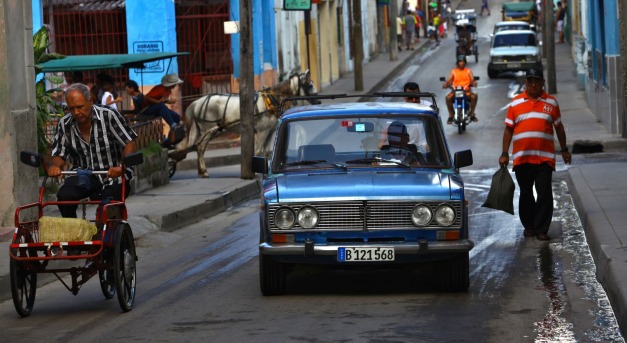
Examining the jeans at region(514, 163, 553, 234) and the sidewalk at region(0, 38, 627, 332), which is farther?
the jeans at region(514, 163, 553, 234)

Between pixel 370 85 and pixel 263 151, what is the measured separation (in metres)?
21.9

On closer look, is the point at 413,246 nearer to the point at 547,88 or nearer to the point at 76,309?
the point at 76,309

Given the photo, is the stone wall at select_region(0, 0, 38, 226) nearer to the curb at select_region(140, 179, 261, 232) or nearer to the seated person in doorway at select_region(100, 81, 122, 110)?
the curb at select_region(140, 179, 261, 232)

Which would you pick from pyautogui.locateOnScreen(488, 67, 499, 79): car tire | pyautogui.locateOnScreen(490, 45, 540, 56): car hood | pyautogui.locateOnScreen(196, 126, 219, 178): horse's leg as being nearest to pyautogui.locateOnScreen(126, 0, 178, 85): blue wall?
pyautogui.locateOnScreen(196, 126, 219, 178): horse's leg

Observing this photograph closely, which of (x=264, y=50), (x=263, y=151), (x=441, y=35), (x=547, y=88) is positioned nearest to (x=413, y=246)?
(x=263, y=151)

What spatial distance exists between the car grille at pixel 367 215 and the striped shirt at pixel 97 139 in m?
1.64

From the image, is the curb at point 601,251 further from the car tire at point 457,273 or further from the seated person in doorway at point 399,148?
the seated person in doorway at point 399,148

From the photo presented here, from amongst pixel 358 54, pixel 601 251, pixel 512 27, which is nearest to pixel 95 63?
pixel 601 251

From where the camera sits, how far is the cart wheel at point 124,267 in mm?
10078

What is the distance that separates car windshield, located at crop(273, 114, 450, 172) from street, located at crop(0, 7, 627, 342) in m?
1.04

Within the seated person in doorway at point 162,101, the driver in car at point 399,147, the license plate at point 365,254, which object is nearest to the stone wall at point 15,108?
the driver in car at point 399,147

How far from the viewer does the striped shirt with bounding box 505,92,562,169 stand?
1423cm

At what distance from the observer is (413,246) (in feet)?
34.5

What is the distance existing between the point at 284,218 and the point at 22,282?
2068 millimetres
